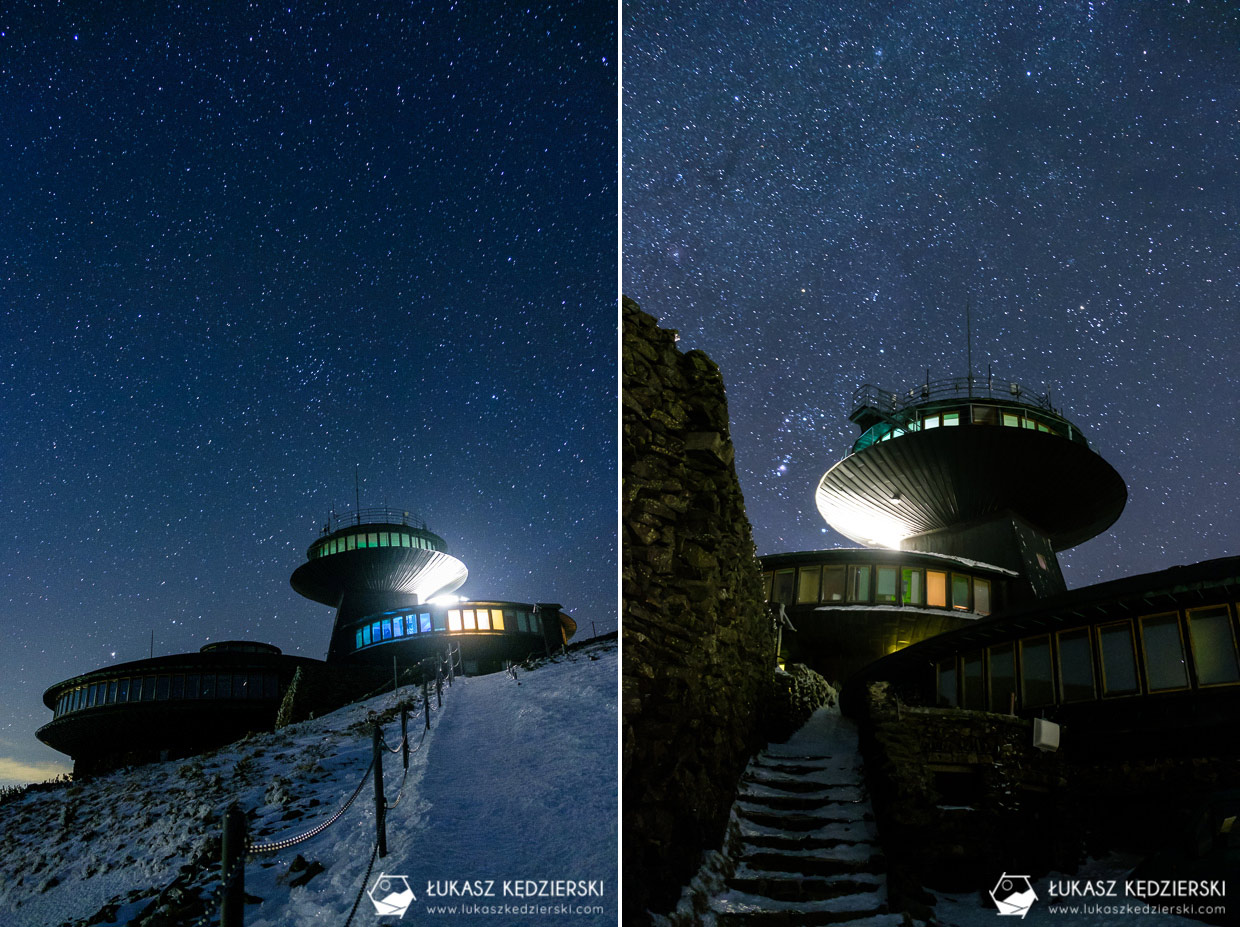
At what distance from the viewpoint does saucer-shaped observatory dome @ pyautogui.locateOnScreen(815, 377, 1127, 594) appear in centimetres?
2983

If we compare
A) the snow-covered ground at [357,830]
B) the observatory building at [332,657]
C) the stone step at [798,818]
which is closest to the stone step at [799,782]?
the stone step at [798,818]

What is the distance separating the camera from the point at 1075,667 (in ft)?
45.6

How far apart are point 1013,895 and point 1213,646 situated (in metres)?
5.94

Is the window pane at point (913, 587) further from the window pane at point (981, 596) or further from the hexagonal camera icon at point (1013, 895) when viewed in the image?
the hexagonal camera icon at point (1013, 895)

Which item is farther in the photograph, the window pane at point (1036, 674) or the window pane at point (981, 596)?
the window pane at point (981, 596)

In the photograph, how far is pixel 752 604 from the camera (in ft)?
41.8

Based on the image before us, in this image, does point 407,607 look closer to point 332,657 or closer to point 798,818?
point 332,657

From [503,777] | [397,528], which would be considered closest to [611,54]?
[503,777]

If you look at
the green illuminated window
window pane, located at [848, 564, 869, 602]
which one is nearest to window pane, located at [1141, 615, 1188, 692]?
the green illuminated window

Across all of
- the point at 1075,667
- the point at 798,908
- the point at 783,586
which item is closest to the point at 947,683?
the point at 1075,667

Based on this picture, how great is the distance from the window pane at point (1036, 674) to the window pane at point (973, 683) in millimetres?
1288

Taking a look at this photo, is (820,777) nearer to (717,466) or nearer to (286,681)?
(717,466)

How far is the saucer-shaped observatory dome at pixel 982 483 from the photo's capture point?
29.8 m

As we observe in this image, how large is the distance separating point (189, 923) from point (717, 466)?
23.6ft
